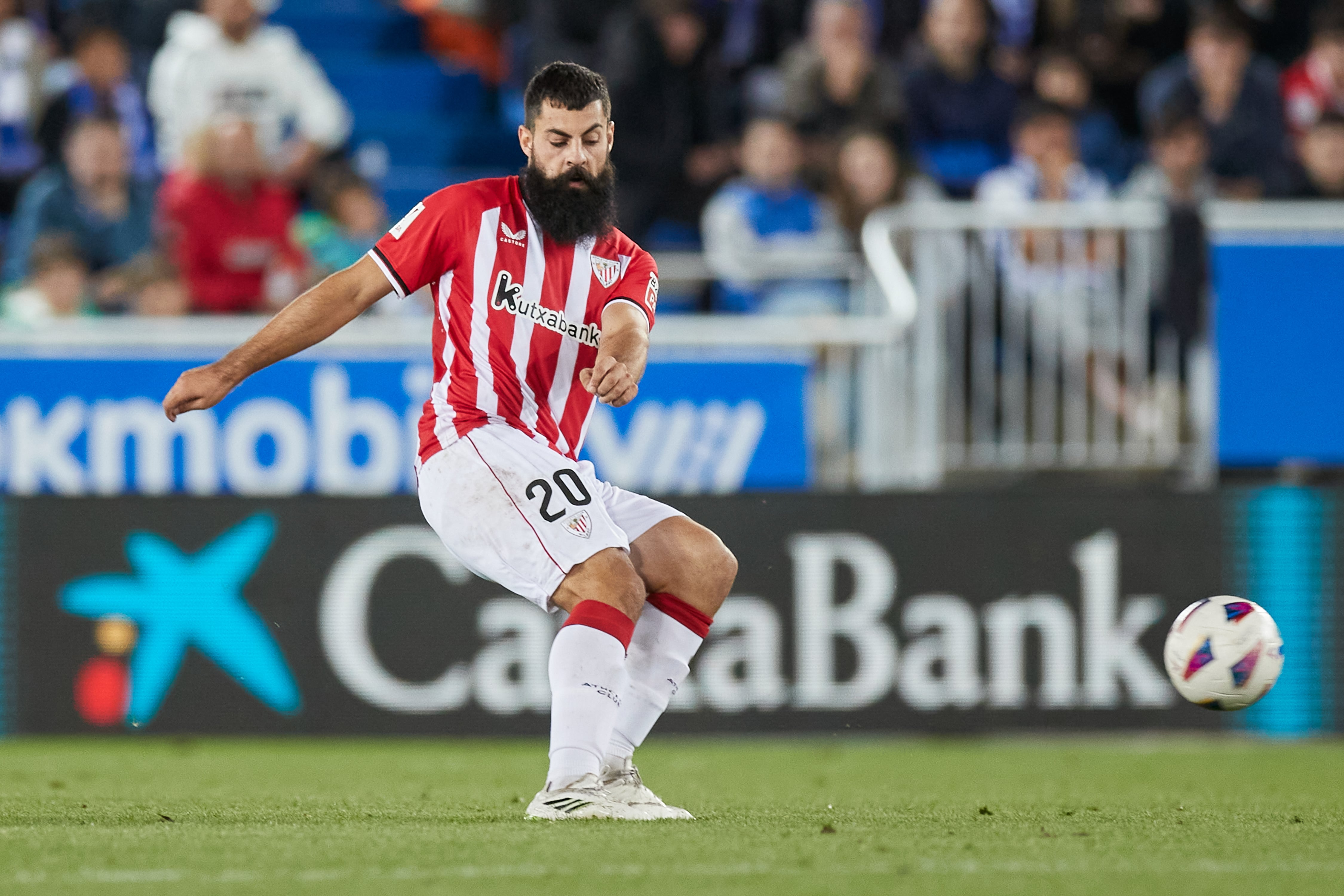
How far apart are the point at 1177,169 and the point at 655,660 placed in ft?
22.6

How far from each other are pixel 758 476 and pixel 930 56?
417 centimetres

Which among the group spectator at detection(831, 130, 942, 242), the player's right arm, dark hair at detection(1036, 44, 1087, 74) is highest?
dark hair at detection(1036, 44, 1087, 74)

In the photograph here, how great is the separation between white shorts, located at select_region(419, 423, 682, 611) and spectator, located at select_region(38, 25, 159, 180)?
792cm

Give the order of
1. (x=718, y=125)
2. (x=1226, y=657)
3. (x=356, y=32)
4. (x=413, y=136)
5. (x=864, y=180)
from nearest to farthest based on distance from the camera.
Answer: (x=1226, y=657), (x=864, y=180), (x=718, y=125), (x=413, y=136), (x=356, y=32)

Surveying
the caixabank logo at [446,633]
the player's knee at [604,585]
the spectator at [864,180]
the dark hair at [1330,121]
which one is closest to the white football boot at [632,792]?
the player's knee at [604,585]

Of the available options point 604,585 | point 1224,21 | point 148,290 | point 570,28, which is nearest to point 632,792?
point 604,585

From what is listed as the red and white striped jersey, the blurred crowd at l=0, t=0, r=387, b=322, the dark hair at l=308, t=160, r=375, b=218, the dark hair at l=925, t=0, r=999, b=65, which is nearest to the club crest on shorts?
the red and white striped jersey

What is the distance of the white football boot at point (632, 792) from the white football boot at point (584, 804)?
9cm

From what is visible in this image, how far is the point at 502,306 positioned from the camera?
19.6 feet

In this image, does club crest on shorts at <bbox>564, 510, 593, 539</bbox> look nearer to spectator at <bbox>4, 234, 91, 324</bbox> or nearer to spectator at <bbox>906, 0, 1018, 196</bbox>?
spectator at <bbox>4, 234, 91, 324</bbox>

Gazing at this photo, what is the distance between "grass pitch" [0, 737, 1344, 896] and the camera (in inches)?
179

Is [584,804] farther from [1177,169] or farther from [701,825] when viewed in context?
[1177,169]

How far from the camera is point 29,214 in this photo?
40.0 ft

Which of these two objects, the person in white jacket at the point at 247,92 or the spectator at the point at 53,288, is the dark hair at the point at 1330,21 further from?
the spectator at the point at 53,288
